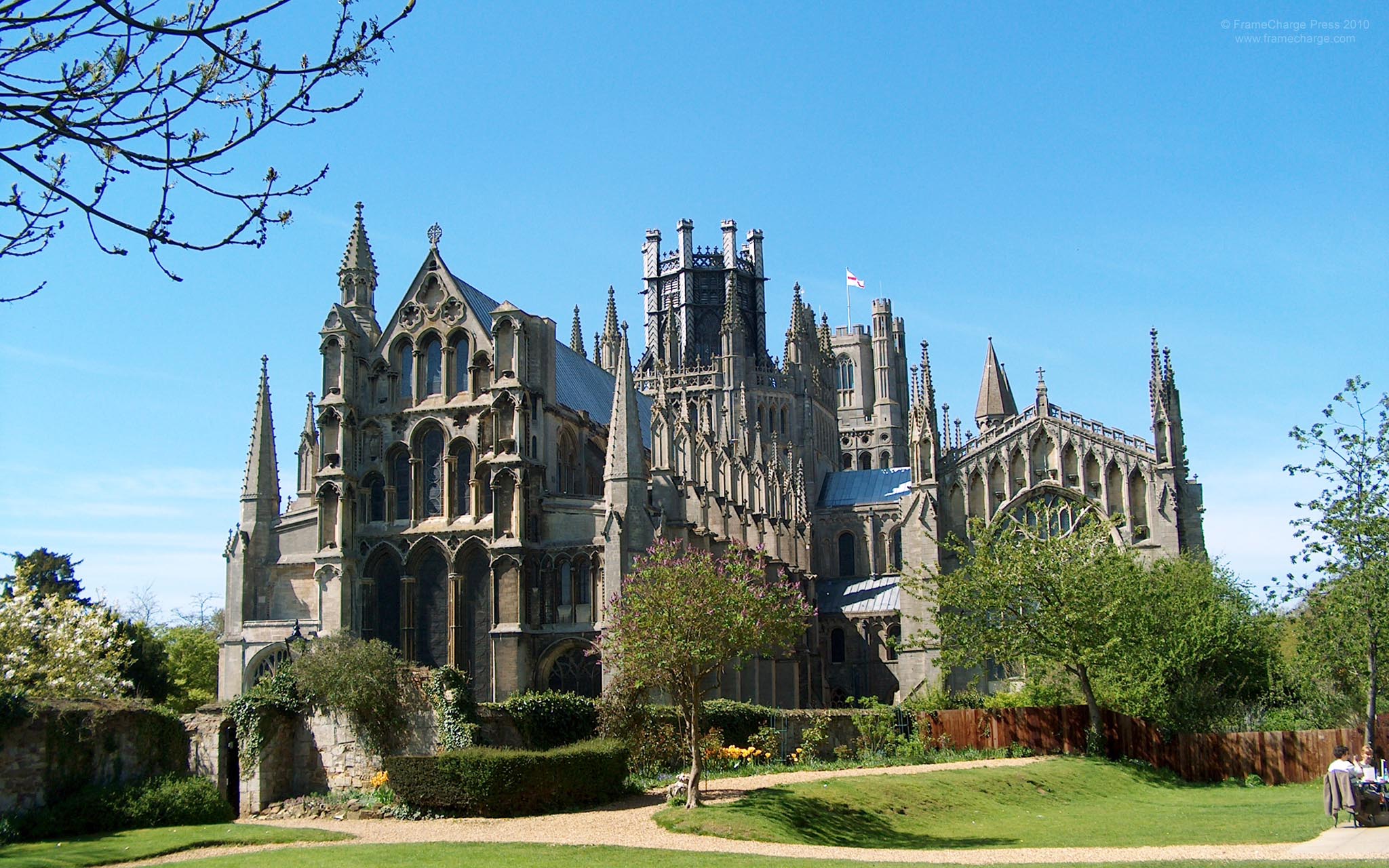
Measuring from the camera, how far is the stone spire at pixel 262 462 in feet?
160

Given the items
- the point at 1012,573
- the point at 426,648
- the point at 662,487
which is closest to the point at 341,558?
the point at 426,648

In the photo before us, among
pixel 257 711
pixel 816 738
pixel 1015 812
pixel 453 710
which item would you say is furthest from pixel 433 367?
pixel 1015 812

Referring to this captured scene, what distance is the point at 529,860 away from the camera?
19.9m

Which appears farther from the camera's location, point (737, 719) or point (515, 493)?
point (515, 493)

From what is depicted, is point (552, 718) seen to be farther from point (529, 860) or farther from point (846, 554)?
point (846, 554)

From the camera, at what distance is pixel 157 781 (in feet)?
92.1

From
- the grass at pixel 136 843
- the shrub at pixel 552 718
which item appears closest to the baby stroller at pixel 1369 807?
the shrub at pixel 552 718

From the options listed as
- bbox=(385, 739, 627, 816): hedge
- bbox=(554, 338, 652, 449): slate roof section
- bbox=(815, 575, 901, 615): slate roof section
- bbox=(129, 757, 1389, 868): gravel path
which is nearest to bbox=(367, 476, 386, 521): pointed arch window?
bbox=(554, 338, 652, 449): slate roof section

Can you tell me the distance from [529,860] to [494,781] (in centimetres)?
673

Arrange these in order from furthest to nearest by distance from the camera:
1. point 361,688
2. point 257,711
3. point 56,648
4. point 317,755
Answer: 1. point 56,648
2. point 317,755
3. point 361,688
4. point 257,711

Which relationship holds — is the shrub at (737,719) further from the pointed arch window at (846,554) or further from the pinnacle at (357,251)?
the pointed arch window at (846,554)

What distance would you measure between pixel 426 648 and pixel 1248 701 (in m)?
27.5

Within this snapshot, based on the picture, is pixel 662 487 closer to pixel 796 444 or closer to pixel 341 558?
pixel 341 558

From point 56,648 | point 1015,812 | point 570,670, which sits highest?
point 56,648
